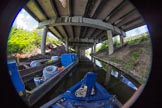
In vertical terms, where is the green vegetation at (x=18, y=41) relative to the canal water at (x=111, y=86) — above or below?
above

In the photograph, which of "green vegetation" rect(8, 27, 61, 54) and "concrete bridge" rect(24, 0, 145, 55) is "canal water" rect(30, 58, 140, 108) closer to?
"concrete bridge" rect(24, 0, 145, 55)

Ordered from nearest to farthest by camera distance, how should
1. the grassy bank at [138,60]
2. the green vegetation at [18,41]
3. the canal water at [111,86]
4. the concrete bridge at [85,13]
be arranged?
1. the canal water at [111,86]
2. the grassy bank at [138,60]
3. the concrete bridge at [85,13]
4. the green vegetation at [18,41]

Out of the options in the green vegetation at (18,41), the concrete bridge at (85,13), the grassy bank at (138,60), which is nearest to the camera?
the grassy bank at (138,60)

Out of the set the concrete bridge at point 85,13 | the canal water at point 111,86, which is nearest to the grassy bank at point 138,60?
the canal water at point 111,86

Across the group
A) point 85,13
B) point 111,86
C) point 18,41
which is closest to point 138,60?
point 111,86

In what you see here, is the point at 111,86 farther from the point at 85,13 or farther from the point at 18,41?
the point at 18,41

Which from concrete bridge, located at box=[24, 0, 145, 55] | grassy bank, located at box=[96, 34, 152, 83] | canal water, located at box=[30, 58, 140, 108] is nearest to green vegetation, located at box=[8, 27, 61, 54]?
concrete bridge, located at box=[24, 0, 145, 55]

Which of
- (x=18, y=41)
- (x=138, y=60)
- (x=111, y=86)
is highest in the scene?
(x=18, y=41)

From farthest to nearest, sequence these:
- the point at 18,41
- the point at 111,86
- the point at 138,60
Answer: the point at 18,41 < the point at 138,60 < the point at 111,86

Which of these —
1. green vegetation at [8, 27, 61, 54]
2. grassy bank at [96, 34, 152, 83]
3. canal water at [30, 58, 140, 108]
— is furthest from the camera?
green vegetation at [8, 27, 61, 54]

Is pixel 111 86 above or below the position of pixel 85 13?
below

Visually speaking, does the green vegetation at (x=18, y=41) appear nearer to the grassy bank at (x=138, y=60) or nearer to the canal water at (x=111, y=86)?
the canal water at (x=111, y=86)

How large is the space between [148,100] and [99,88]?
2.60 metres
